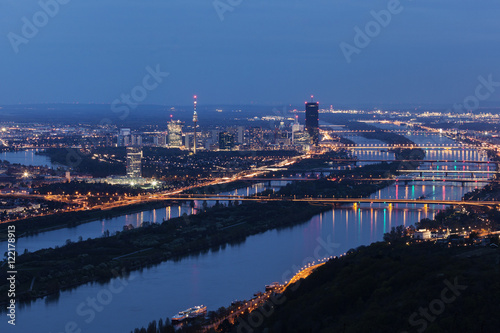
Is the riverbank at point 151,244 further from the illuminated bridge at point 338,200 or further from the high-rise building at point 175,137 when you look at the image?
the high-rise building at point 175,137

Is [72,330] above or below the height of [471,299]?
below

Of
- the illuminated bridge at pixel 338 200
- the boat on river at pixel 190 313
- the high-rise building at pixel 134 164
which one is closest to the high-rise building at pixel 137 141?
the high-rise building at pixel 134 164

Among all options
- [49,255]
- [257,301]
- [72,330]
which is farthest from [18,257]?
[257,301]

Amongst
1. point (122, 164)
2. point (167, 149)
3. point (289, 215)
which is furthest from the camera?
point (167, 149)

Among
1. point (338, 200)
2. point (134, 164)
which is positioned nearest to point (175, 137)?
point (134, 164)

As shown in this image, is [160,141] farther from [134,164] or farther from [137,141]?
[134,164]

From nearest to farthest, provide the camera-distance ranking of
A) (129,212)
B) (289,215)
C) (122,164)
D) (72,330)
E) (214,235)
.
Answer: (72,330), (214,235), (289,215), (129,212), (122,164)

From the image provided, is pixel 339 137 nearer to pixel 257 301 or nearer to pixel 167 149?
pixel 167 149
